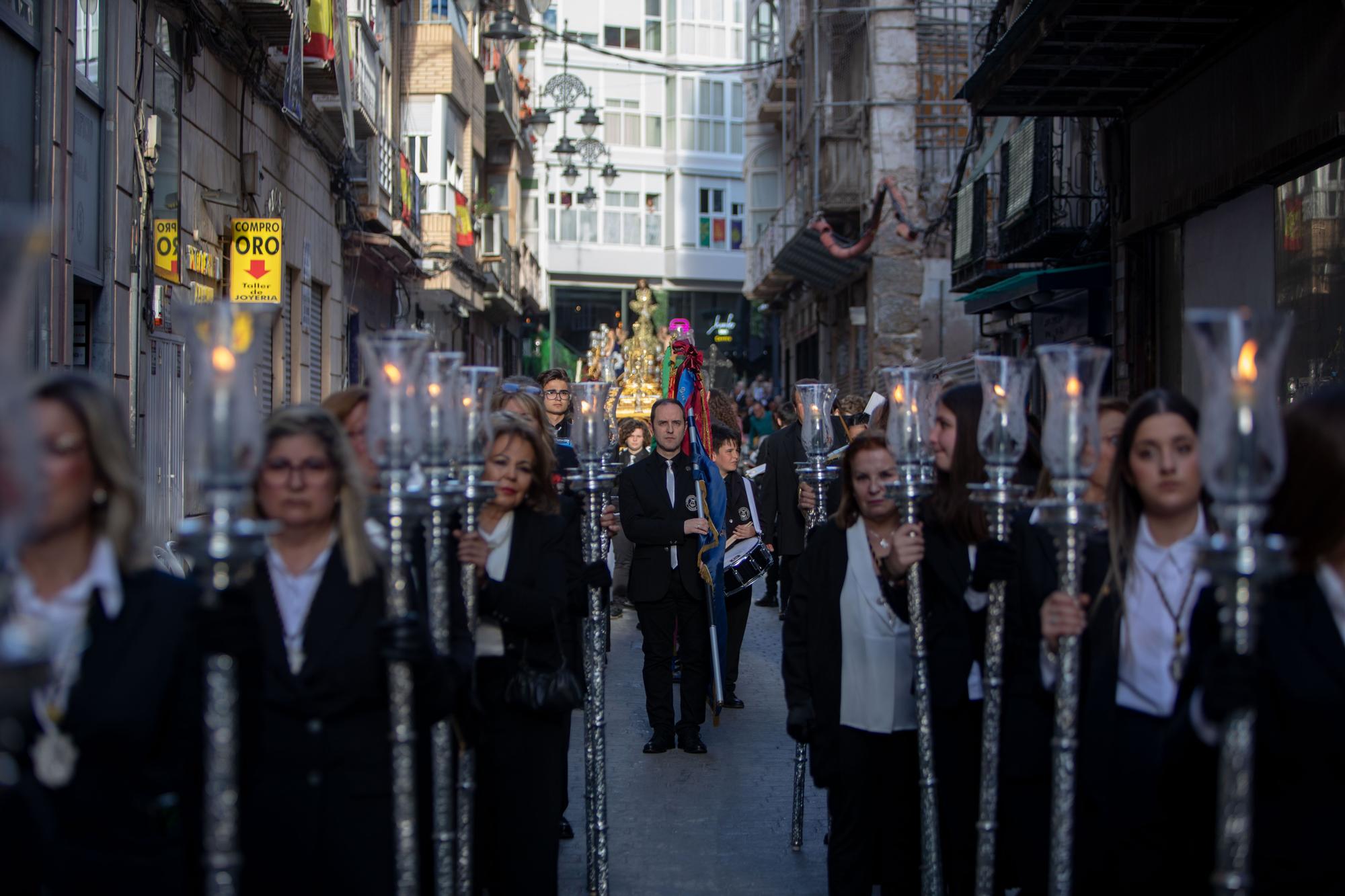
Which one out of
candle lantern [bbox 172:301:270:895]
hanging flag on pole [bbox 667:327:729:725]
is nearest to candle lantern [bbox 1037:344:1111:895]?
candle lantern [bbox 172:301:270:895]

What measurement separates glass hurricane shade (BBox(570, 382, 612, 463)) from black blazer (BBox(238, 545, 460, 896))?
8.62 feet

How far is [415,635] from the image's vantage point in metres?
3.74

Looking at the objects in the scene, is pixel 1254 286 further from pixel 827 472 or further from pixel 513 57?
pixel 513 57

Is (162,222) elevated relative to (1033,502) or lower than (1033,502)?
elevated

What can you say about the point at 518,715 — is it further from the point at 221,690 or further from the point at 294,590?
the point at 221,690

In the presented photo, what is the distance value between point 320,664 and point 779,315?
4653cm

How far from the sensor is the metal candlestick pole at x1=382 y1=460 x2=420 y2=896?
12.6 ft

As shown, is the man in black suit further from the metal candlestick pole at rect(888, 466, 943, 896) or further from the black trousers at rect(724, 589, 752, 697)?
the metal candlestick pole at rect(888, 466, 943, 896)

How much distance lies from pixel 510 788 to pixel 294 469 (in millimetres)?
1989

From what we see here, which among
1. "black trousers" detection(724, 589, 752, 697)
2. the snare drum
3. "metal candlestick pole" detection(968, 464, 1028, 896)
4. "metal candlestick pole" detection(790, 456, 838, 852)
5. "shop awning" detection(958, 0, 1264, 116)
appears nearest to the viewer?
"metal candlestick pole" detection(968, 464, 1028, 896)

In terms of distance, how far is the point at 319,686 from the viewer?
391cm

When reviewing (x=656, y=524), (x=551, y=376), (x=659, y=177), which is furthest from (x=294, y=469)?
(x=659, y=177)

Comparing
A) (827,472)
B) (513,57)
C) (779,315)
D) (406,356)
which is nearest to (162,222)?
(827,472)

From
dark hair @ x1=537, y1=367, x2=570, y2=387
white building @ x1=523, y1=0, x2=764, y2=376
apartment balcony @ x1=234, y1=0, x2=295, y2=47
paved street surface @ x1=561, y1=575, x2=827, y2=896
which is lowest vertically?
paved street surface @ x1=561, y1=575, x2=827, y2=896
